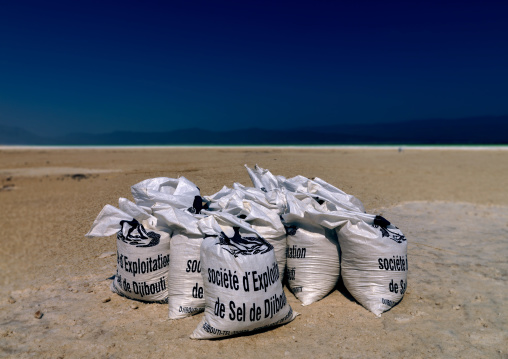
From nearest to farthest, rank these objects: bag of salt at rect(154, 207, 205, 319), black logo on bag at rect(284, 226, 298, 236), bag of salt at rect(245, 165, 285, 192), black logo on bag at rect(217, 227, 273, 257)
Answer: black logo on bag at rect(217, 227, 273, 257) → bag of salt at rect(154, 207, 205, 319) → black logo on bag at rect(284, 226, 298, 236) → bag of salt at rect(245, 165, 285, 192)

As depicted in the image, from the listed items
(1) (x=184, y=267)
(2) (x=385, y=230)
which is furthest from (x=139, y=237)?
(2) (x=385, y=230)

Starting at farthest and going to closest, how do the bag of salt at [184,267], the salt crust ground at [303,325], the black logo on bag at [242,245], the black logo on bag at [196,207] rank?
1. the black logo on bag at [196,207]
2. the bag of salt at [184,267]
3. the black logo on bag at [242,245]
4. the salt crust ground at [303,325]

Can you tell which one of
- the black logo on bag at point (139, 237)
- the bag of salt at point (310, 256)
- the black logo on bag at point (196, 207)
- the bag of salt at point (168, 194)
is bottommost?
the bag of salt at point (310, 256)

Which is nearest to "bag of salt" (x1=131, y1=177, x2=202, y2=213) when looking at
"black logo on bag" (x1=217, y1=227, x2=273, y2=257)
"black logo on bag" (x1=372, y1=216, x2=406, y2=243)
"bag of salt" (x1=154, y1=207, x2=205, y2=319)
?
"bag of salt" (x1=154, y1=207, x2=205, y2=319)

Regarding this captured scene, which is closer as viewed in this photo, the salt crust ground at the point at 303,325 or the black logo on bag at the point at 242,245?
the salt crust ground at the point at 303,325

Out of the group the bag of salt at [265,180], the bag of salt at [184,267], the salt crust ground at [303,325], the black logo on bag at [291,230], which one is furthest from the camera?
the bag of salt at [265,180]

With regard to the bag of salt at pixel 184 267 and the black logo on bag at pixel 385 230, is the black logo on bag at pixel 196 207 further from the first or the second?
the black logo on bag at pixel 385 230

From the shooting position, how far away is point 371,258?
2482 millimetres

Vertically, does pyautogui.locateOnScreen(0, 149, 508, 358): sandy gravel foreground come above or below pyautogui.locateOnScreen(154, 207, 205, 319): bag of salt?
below

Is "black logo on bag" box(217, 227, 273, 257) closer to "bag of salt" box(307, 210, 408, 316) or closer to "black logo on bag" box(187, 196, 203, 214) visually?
"bag of salt" box(307, 210, 408, 316)

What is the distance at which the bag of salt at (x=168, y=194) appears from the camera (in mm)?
2936

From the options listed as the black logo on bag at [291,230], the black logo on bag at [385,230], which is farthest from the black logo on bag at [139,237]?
the black logo on bag at [385,230]

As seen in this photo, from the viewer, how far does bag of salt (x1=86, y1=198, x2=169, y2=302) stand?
255cm

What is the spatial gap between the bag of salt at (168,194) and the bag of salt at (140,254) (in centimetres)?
19
